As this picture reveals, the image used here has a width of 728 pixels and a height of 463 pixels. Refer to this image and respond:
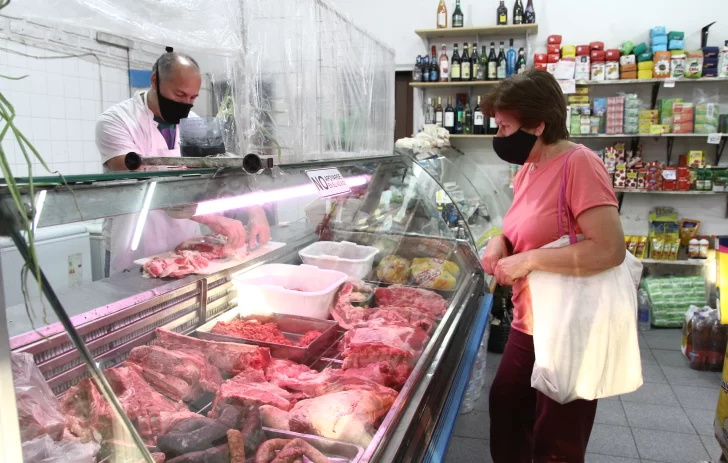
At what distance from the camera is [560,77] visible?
6.05 meters

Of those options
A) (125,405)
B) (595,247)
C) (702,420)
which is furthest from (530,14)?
(125,405)

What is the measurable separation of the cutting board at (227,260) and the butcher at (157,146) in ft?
0.08

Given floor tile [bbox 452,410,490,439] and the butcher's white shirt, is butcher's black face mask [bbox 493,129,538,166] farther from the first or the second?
floor tile [bbox 452,410,490,439]

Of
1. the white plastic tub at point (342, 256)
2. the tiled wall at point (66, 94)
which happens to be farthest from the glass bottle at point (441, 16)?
the white plastic tub at point (342, 256)

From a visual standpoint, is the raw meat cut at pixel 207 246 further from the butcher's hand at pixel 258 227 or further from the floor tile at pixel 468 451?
the floor tile at pixel 468 451

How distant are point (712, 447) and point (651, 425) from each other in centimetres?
38

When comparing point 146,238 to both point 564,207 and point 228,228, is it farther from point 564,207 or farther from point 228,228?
point 564,207

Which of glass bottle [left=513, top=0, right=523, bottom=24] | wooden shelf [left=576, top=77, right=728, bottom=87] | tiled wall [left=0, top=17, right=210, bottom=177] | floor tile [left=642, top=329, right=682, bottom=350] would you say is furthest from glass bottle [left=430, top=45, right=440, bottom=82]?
floor tile [left=642, top=329, right=682, bottom=350]

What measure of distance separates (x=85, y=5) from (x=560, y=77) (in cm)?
547

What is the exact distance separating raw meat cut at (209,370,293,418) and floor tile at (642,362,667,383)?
3.77 meters

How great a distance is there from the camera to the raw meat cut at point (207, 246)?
2.36m

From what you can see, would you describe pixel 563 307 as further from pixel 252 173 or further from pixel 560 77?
pixel 560 77

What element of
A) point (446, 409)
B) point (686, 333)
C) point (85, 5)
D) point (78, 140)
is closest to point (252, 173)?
point (85, 5)

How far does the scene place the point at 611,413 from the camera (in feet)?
13.0
